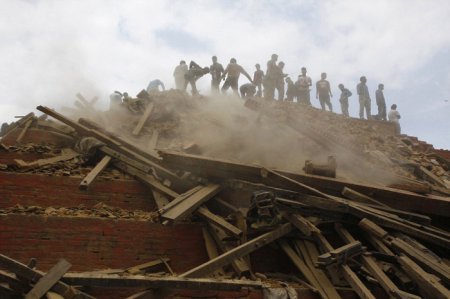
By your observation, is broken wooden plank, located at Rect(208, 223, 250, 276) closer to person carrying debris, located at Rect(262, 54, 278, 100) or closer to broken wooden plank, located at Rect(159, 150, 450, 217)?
broken wooden plank, located at Rect(159, 150, 450, 217)

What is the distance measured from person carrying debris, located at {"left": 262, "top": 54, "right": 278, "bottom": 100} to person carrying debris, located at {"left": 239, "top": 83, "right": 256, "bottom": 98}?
41.8 inches

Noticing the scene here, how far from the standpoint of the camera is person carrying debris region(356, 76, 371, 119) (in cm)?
1745

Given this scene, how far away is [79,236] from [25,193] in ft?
5.06

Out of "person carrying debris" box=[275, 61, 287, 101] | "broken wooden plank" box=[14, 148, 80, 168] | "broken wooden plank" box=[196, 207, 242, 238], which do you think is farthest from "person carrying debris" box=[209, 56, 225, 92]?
"broken wooden plank" box=[196, 207, 242, 238]

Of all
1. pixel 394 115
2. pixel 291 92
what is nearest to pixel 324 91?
pixel 291 92

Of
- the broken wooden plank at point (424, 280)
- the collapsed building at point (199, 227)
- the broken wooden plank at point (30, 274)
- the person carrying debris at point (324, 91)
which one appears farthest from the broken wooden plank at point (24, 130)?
the person carrying debris at point (324, 91)

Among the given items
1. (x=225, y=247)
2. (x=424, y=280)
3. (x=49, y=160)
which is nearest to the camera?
(x=424, y=280)

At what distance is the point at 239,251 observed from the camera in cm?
506

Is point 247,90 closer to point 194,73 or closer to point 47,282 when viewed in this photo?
point 194,73

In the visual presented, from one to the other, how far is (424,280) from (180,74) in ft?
45.3

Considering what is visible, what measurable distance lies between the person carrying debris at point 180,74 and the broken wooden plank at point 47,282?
13.8 meters

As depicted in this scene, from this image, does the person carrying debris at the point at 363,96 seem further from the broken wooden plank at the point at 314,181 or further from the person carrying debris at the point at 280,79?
the broken wooden plank at the point at 314,181

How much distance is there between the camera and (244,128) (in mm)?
10898

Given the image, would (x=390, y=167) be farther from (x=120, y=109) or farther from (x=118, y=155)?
(x=120, y=109)
